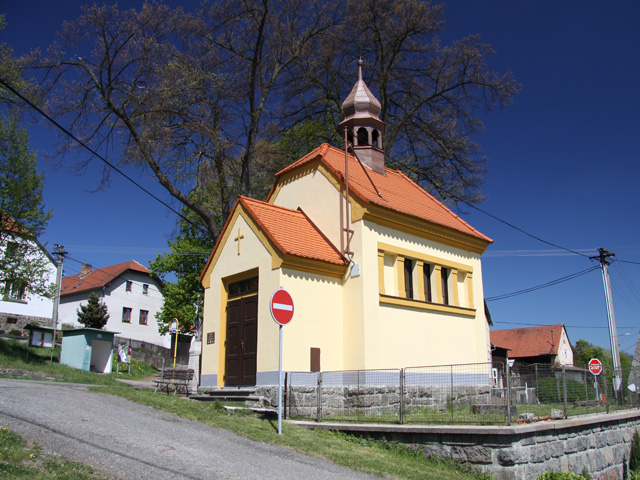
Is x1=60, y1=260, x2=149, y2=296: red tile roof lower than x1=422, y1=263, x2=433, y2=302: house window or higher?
higher

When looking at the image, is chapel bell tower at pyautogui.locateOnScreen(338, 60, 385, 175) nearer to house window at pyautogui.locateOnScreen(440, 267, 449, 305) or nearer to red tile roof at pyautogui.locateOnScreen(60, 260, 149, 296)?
house window at pyautogui.locateOnScreen(440, 267, 449, 305)

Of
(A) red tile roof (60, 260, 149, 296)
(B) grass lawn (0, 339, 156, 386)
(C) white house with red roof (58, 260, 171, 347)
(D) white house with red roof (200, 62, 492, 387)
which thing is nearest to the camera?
(D) white house with red roof (200, 62, 492, 387)

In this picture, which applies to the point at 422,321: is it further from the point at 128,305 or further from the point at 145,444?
the point at 128,305

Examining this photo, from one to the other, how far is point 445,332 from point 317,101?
14640 mm

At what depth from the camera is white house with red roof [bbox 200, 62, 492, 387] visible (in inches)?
531

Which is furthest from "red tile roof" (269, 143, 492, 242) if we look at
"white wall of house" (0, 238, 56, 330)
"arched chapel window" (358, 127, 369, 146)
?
"white wall of house" (0, 238, 56, 330)

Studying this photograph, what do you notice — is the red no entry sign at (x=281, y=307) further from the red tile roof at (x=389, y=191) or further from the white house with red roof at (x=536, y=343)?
the white house with red roof at (x=536, y=343)

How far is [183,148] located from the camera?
20.0 metres

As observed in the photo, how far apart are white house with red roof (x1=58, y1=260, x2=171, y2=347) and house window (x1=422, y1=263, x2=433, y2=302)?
3448 cm

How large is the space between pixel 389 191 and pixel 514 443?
10.1 meters

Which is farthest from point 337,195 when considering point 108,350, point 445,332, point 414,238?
point 108,350

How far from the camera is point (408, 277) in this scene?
1631 cm

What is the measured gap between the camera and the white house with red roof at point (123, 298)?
46.9 m

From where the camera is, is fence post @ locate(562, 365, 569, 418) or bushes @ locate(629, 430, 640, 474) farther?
bushes @ locate(629, 430, 640, 474)
